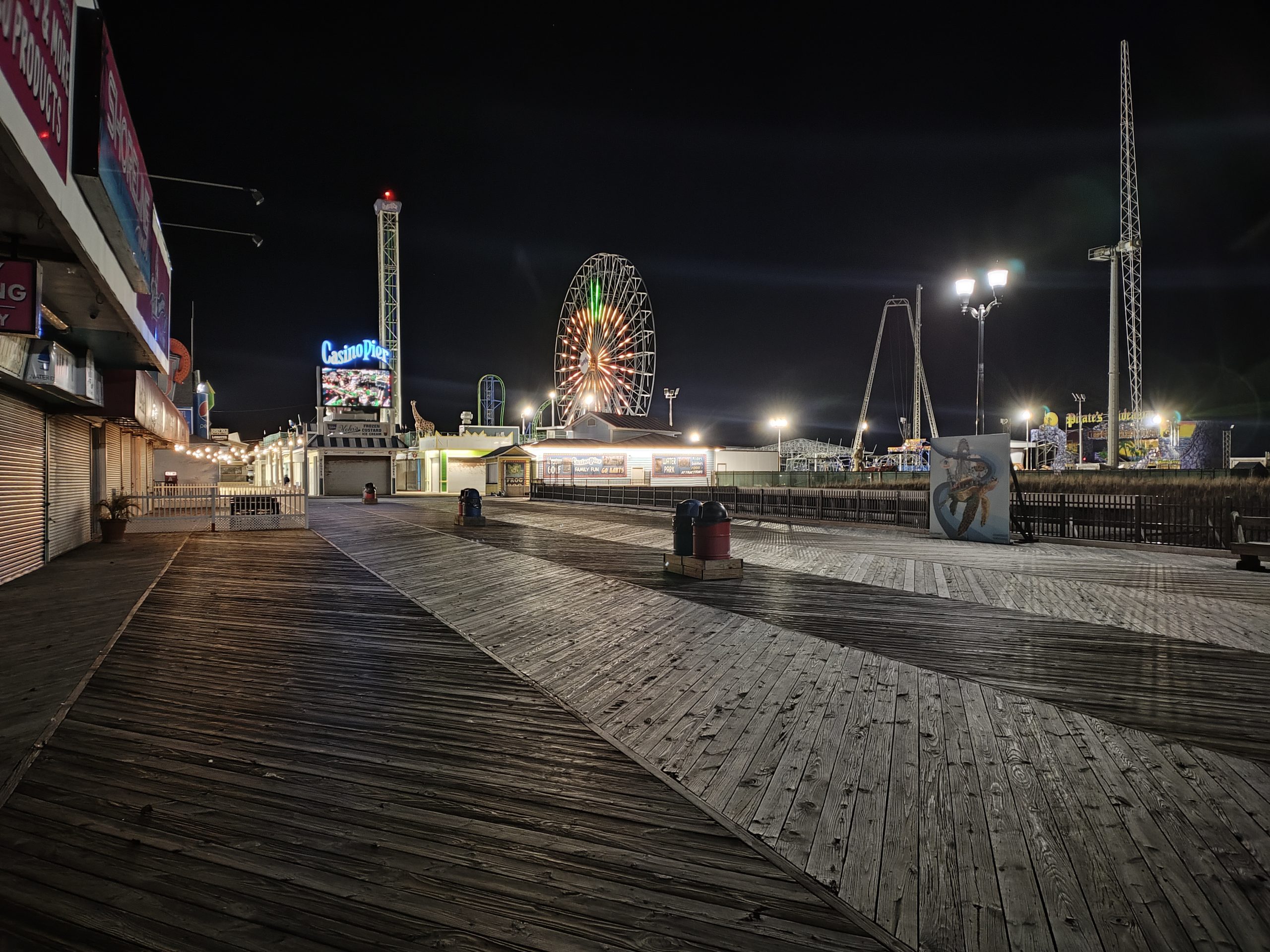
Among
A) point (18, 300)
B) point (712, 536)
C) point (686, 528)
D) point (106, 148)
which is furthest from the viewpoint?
point (686, 528)

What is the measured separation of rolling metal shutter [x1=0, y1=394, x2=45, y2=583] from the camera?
31.3 ft

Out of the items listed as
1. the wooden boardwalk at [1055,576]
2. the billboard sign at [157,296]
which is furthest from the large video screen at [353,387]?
the wooden boardwalk at [1055,576]

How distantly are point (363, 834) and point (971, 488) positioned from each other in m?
14.1

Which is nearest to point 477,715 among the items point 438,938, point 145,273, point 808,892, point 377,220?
point 438,938

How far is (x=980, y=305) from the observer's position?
55.7ft

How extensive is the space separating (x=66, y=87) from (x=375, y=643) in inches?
195

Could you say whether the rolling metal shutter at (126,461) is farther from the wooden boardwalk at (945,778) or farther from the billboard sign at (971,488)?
the billboard sign at (971,488)

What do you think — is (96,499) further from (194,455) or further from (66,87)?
(194,455)

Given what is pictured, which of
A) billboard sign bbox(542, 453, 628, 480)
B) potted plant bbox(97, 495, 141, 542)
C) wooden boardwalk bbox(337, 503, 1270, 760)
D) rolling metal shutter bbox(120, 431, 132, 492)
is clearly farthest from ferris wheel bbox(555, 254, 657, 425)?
wooden boardwalk bbox(337, 503, 1270, 760)

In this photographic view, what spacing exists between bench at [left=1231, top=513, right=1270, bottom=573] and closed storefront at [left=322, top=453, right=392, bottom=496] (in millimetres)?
→ 44615

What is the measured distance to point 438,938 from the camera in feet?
7.50

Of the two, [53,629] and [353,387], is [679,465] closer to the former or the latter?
[353,387]

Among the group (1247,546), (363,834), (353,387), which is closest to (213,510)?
(363,834)

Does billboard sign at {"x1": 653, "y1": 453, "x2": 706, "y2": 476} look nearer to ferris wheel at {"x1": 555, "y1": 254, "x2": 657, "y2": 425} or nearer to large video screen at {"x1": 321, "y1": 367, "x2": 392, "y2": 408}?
ferris wheel at {"x1": 555, "y1": 254, "x2": 657, "y2": 425}
